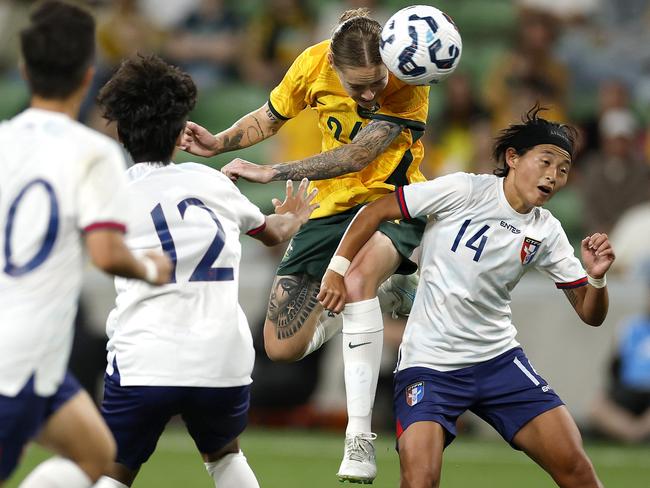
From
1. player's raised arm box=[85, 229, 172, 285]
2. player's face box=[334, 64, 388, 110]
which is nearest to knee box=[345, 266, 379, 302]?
player's face box=[334, 64, 388, 110]

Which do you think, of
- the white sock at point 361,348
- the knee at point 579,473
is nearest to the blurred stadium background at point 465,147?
the white sock at point 361,348

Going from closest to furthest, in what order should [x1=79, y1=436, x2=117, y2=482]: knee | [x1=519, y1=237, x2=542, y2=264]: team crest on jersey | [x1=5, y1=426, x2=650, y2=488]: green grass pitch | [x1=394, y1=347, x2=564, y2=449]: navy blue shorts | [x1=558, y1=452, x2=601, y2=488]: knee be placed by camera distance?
1. [x1=79, y1=436, x2=117, y2=482]: knee
2. [x1=558, y1=452, x2=601, y2=488]: knee
3. [x1=394, y1=347, x2=564, y2=449]: navy blue shorts
4. [x1=519, y1=237, x2=542, y2=264]: team crest on jersey
5. [x1=5, y1=426, x2=650, y2=488]: green grass pitch

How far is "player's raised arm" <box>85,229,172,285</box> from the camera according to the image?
4637mm

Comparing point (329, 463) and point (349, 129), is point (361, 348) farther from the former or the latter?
point (329, 463)

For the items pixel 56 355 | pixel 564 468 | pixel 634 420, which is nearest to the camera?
pixel 56 355

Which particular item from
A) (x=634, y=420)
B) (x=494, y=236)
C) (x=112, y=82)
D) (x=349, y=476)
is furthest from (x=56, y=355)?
(x=634, y=420)

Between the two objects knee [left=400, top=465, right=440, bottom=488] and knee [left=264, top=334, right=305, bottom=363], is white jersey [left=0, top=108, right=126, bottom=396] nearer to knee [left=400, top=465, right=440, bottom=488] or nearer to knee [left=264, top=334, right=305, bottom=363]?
knee [left=400, top=465, right=440, bottom=488]

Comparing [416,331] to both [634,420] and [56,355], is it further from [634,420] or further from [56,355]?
[634,420]

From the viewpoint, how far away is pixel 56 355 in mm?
4770

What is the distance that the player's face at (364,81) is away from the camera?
6.47 m

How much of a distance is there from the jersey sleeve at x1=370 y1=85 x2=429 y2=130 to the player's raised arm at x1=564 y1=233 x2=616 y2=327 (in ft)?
3.70

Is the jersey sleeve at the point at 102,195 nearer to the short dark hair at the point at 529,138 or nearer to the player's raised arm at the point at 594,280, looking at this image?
the short dark hair at the point at 529,138

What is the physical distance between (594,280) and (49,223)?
3.03 meters

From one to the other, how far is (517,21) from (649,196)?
3280 mm
